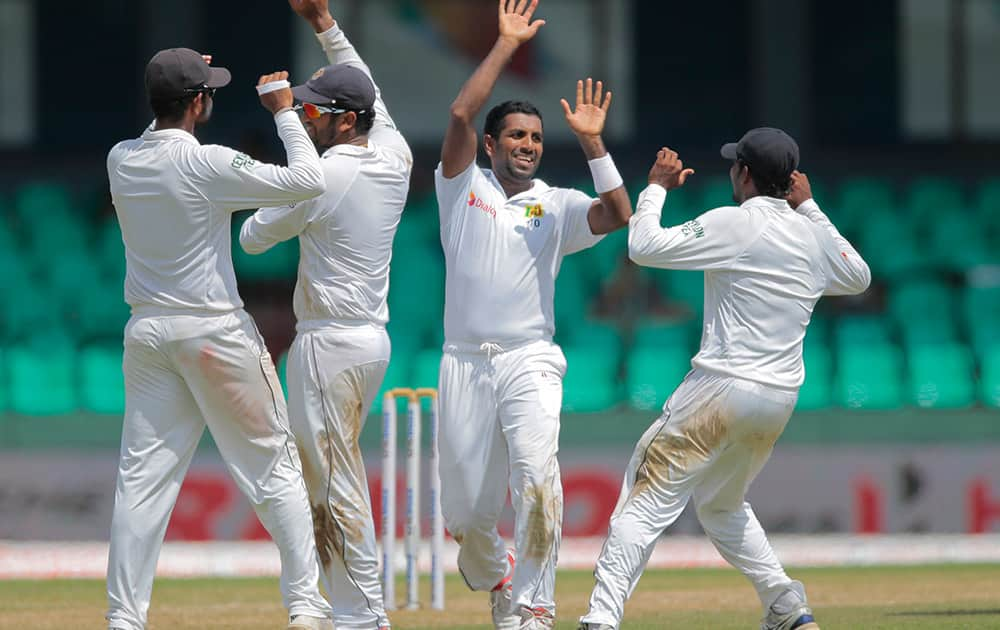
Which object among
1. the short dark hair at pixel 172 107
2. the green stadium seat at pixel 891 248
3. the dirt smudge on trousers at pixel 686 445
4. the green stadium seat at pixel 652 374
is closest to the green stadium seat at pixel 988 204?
the green stadium seat at pixel 891 248

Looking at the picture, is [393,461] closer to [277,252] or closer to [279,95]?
[279,95]

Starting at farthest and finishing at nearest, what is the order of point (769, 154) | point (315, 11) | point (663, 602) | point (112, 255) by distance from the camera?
point (112, 255) < point (663, 602) < point (315, 11) < point (769, 154)

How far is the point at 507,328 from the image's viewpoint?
6746 millimetres

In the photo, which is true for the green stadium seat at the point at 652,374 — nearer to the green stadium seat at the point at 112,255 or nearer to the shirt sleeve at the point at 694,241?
the green stadium seat at the point at 112,255

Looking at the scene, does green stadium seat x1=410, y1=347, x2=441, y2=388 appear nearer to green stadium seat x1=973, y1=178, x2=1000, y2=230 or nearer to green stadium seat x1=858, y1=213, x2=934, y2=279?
green stadium seat x1=858, y1=213, x2=934, y2=279

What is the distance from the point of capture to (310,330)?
6.79m

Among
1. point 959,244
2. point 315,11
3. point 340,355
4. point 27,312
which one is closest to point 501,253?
point 340,355

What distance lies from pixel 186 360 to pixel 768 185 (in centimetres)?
217

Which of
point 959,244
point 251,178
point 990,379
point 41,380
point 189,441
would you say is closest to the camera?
point 251,178

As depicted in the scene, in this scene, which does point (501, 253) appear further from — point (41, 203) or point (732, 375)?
point (41, 203)

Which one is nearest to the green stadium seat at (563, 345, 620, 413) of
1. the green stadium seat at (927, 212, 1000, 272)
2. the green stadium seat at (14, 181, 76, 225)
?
the green stadium seat at (927, 212, 1000, 272)

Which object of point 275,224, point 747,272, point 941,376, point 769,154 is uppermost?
point 769,154

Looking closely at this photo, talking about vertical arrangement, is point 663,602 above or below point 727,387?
below

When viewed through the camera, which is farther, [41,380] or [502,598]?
[41,380]
